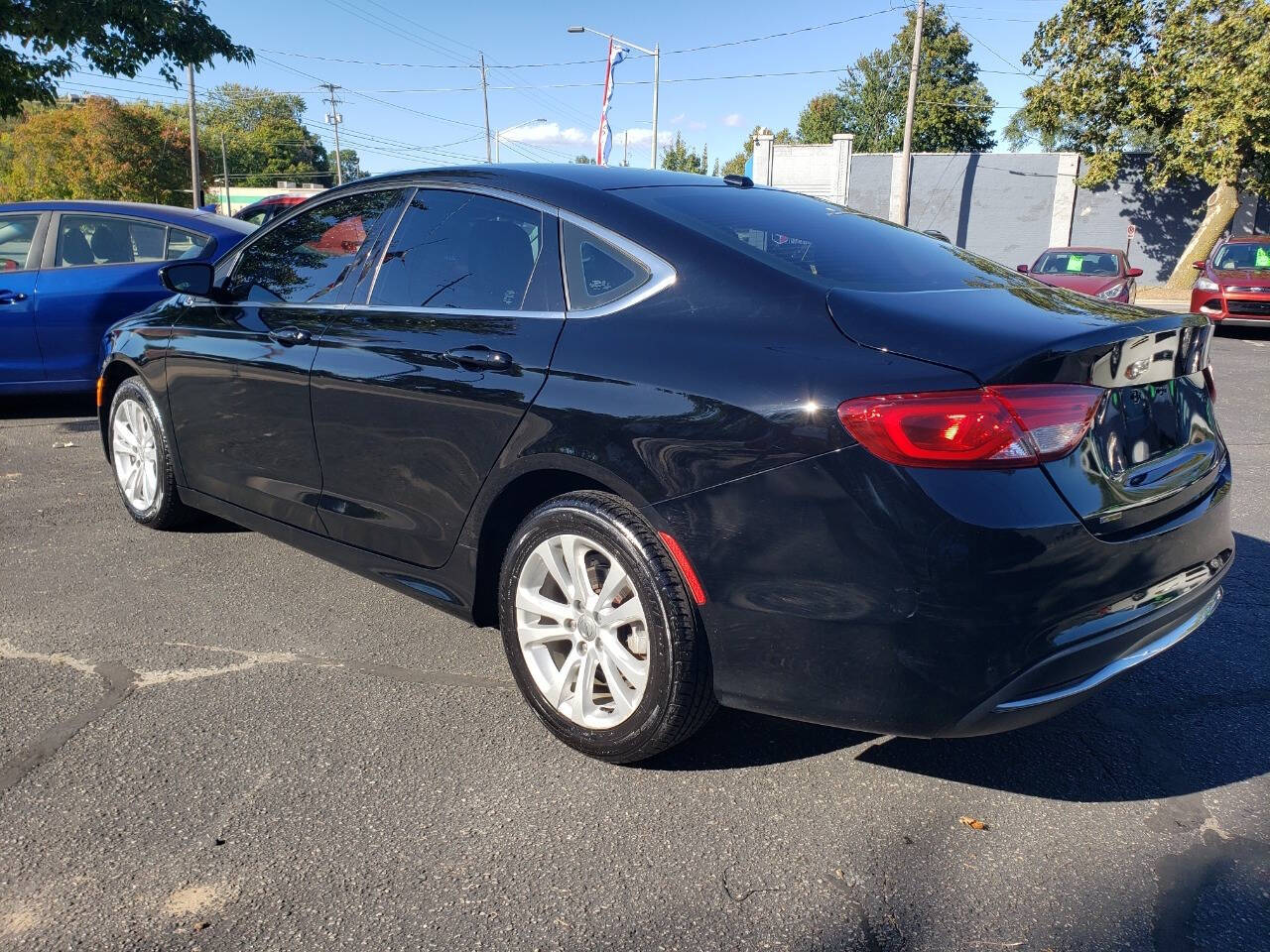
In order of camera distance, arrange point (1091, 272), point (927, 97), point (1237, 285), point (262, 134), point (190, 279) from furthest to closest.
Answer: point (262, 134)
point (927, 97)
point (1091, 272)
point (1237, 285)
point (190, 279)

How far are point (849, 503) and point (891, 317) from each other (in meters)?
0.47

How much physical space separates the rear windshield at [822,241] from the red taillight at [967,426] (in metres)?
0.51

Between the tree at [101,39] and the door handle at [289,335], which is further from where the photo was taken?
the tree at [101,39]

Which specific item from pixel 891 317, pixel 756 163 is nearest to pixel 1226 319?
pixel 891 317

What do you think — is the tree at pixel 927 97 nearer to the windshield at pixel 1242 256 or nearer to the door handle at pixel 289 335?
the windshield at pixel 1242 256

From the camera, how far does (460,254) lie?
3.30 metres

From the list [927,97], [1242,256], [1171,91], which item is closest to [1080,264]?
[1242,256]

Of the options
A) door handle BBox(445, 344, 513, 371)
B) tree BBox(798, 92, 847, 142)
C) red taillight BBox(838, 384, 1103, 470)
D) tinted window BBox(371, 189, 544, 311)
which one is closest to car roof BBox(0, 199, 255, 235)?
tinted window BBox(371, 189, 544, 311)

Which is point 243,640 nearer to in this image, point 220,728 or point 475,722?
point 220,728

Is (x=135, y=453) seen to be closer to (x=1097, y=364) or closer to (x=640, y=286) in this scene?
(x=640, y=286)

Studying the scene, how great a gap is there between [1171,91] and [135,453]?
3236 centimetres

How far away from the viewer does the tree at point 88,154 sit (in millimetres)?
56125

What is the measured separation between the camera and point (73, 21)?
9852 millimetres

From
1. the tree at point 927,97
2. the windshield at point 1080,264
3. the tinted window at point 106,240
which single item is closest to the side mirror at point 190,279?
the tinted window at point 106,240
